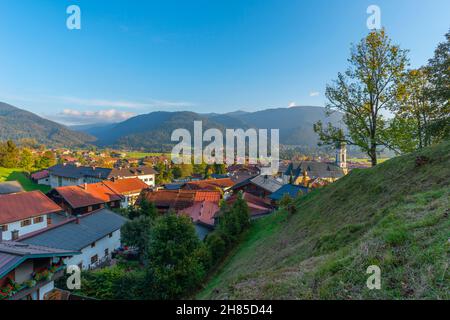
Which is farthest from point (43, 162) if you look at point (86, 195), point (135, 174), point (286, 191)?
point (286, 191)

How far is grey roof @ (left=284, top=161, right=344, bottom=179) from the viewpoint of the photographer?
77.2 metres

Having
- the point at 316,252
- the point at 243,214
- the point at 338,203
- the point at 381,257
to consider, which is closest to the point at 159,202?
the point at 243,214

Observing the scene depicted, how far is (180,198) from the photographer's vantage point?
123 feet

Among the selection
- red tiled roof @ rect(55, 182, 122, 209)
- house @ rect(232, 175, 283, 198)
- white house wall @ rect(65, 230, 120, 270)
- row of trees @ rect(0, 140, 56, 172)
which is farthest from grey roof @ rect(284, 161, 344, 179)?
row of trees @ rect(0, 140, 56, 172)

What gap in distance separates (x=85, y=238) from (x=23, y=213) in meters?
12.9

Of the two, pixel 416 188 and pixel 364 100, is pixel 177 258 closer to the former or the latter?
pixel 416 188

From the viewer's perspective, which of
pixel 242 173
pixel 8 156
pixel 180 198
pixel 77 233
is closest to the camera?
pixel 77 233

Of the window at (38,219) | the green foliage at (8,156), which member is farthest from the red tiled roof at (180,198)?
the green foliage at (8,156)

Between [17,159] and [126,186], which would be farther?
[17,159]

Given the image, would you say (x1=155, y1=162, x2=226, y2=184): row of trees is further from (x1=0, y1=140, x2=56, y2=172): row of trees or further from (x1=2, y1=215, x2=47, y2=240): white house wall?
(x1=2, y1=215, x2=47, y2=240): white house wall

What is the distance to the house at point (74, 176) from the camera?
228 ft

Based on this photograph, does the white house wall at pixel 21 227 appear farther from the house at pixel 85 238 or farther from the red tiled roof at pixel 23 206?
the house at pixel 85 238

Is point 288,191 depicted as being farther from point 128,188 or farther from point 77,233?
point 128,188

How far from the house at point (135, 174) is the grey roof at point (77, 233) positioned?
4719 centimetres
